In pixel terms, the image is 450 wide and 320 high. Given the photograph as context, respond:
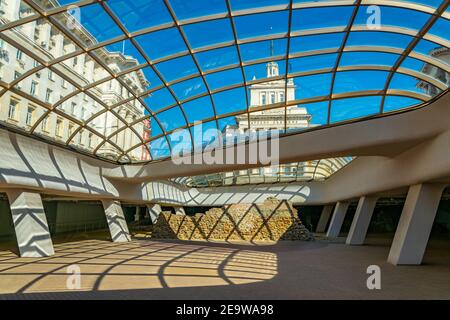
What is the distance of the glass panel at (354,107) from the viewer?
17.0 meters

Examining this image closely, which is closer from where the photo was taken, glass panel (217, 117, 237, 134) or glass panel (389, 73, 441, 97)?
glass panel (389, 73, 441, 97)

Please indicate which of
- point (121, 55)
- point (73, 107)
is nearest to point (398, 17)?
point (121, 55)

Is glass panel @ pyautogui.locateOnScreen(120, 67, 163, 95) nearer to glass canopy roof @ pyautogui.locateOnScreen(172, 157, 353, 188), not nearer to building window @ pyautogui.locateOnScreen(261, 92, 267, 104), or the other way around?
building window @ pyautogui.locateOnScreen(261, 92, 267, 104)

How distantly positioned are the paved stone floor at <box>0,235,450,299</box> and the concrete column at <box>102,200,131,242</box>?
32.4ft

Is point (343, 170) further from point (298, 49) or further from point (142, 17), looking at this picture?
point (142, 17)

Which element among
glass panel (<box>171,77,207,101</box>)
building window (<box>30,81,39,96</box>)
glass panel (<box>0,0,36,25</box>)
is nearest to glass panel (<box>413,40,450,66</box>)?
glass panel (<box>171,77,207,101</box>)

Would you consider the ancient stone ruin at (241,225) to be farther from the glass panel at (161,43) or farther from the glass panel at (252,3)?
the glass panel at (252,3)

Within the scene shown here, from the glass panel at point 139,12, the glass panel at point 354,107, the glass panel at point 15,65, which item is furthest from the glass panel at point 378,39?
the glass panel at point 15,65

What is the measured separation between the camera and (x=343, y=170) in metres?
31.5

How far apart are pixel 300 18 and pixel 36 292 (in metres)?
14.9

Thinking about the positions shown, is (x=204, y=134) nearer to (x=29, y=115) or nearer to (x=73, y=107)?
(x=73, y=107)

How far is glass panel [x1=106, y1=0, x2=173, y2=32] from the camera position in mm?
11414

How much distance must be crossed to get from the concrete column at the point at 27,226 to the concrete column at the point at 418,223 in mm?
21508

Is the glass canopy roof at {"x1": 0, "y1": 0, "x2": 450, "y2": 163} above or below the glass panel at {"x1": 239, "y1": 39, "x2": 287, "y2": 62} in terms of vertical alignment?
below
